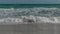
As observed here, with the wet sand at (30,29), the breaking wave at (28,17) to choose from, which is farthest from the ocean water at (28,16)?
the wet sand at (30,29)

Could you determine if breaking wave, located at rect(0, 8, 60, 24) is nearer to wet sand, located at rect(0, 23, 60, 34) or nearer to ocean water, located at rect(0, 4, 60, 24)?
ocean water, located at rect(0, 4, 60, 24)

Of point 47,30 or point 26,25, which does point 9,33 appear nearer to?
point 26,25

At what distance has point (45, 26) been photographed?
435cm

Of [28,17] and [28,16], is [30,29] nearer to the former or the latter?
[28,17]

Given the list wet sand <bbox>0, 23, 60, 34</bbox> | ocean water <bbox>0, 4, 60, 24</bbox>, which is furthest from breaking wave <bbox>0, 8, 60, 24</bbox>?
wet sand <bbox>0, 23, 60, 34</bbox>

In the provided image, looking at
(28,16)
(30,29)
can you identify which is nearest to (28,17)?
(28,16)

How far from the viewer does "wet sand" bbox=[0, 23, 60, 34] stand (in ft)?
13.2

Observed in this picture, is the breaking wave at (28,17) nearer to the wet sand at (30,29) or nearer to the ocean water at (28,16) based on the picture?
the ocean water at (28,16)

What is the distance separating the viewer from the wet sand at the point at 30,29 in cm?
404

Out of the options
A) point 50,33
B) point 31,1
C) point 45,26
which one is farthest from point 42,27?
point 31,1

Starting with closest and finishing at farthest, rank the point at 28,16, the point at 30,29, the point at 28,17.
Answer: the point at 30,29 < the point at 28,17 < the point at 28,16

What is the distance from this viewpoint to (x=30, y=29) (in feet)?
13.9

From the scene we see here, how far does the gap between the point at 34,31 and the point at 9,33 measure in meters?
0.59

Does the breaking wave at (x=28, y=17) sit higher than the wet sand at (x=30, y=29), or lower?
higher
